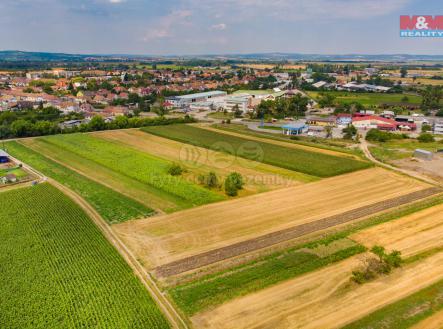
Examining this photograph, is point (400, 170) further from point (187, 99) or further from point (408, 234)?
point (187, 99)

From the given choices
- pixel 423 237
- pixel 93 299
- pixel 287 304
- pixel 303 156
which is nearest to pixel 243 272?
pixel 287 304

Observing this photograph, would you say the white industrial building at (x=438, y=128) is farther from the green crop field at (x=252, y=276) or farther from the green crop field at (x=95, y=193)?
the green crop field at (x=95, y=193)

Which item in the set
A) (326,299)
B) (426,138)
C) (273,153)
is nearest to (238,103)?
(273,153)

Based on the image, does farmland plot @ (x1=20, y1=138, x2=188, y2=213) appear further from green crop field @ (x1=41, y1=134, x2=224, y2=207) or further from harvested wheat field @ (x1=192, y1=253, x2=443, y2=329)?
harvested wheat field @ (x1=192, y1=253, x2=443, y2=329)

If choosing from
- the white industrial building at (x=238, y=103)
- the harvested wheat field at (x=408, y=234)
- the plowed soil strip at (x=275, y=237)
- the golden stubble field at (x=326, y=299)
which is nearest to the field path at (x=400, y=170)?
the plowed soil strip at (x=275, y=237)

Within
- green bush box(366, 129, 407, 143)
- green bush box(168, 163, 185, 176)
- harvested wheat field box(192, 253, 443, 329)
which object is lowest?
harvested wheat field box(192, 253, 443, 329)

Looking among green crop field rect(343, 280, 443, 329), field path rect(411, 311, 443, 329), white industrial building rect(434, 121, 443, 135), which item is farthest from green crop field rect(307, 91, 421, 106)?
field path rect(411, 311, 443, 329)
